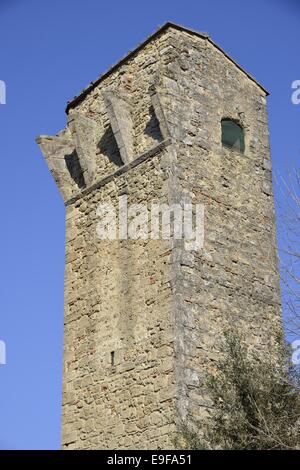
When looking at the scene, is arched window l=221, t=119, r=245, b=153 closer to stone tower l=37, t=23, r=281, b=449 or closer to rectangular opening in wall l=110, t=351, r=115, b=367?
stone tower l=37, t=23, r=281, b=449

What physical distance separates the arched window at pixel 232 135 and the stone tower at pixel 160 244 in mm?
29

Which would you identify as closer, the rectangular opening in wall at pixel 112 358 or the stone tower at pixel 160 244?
the stone tower at pixel 160 244

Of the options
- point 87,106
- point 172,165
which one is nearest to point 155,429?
point 172,165

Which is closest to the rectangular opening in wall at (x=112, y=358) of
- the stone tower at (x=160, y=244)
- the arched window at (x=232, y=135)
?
the stone tower at (x=160, y=244)

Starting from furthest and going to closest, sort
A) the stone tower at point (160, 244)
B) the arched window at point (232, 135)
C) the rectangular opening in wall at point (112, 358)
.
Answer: the arched window at point (232, 135)
the rectangular opening in wall at point (112, 358)
the stone tower at point (160, 244)

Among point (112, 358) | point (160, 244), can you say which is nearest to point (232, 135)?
point (160, 244)

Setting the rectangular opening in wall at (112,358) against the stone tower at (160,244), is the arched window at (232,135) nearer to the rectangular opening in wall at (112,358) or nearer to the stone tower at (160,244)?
the stone tower at (160,244)

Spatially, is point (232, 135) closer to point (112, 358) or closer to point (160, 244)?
point (160, 244)

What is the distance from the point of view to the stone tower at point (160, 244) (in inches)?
497

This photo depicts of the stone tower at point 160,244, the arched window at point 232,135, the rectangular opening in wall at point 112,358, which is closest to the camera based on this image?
the stone tower at point 160,244

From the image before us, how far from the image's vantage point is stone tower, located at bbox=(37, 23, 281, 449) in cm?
1263

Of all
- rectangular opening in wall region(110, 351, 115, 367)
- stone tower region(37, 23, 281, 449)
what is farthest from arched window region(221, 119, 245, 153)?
rectangular opening in wall region(110, 351, 115, 367)

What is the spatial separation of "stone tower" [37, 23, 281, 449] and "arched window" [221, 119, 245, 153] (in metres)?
0.03

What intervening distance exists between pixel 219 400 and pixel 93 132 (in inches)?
204
